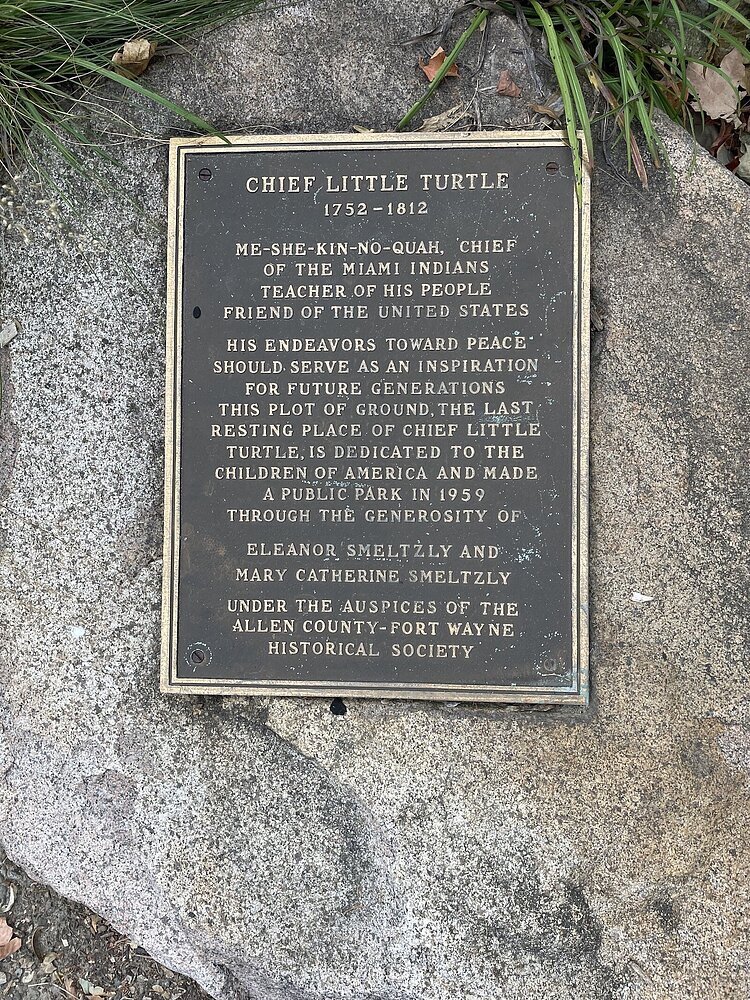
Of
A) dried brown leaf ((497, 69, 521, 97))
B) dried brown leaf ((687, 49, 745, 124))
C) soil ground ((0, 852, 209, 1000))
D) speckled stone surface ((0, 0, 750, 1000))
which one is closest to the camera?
speckled stone surface ((0, 0, 750, 1000))

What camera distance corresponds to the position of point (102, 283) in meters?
2.30

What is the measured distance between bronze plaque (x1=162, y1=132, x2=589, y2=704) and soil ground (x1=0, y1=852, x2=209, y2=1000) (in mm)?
1078

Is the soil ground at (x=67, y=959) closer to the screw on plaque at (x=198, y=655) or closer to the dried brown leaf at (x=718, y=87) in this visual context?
the screw on plaque at (x=198, y=655)

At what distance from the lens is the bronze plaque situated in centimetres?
213

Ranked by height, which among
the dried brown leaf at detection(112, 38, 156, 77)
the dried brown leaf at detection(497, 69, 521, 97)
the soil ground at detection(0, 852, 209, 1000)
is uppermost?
the dried brown leaf at detection(112, 38, 156, 77)

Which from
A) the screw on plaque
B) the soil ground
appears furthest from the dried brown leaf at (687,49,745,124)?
the soil ground

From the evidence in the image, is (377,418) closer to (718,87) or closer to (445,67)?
(445,67)

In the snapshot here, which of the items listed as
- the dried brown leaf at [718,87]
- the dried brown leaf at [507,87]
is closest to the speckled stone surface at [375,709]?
the dried brown leaf at [507,87]

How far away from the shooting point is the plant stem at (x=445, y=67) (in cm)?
215

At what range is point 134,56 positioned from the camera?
2.22m

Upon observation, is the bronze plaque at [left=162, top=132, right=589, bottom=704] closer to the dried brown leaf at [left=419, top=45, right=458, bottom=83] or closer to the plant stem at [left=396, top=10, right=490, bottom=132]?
the plant stem at [left=396, top=10, right=490, bottom=132]

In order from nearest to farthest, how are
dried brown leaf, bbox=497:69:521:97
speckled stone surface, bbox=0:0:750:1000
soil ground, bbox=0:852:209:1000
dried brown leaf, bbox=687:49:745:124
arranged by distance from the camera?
speckled stone surface, bbox=0:0:750:1000 < dried brown leaf, bbox=497:69:521:97 < dried brown leaf, bbox=687:49:745:124 < soil ground, bbox=0:852:209:1000

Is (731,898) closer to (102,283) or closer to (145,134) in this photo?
(102,283)

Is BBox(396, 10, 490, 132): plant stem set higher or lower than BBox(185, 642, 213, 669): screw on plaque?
higher
